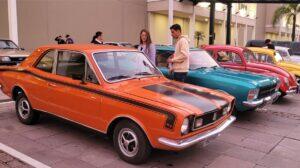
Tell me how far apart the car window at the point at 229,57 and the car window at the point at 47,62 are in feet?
16.0

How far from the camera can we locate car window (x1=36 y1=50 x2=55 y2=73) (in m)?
5.77

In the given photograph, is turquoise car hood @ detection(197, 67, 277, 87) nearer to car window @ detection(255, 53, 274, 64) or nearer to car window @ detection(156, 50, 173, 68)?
car window @ detection(156, 50, 173, 68)

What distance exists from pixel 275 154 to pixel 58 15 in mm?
18261

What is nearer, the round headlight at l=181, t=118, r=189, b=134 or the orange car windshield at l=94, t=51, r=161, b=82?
the round headlight at l=181, t=118, r=189, b=134

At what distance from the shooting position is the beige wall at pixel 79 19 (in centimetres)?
1952

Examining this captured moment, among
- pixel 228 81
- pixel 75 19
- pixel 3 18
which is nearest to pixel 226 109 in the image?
pixel 228 81

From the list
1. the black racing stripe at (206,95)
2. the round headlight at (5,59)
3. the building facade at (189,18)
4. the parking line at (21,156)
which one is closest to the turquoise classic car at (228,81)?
the black racing stripe at (206,95)

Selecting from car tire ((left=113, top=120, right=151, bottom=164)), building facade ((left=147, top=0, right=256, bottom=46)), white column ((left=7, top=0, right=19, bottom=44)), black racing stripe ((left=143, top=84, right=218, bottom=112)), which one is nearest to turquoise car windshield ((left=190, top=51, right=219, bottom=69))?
black racing stripe ((left=143, top=84, right=218, bottom=112))

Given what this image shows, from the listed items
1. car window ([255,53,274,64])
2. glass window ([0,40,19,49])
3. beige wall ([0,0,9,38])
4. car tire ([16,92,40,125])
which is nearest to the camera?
car tire ([16,92,40,125])

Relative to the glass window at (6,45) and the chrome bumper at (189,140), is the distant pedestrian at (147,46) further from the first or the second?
the glass window at (6,45)

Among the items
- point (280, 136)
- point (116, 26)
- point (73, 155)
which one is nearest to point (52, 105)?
point (73, 155)

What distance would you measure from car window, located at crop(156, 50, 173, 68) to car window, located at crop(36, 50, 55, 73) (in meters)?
2.81

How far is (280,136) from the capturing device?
634 centimetres

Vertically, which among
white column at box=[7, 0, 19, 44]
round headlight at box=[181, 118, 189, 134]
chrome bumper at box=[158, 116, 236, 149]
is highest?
white column at box=[7, 0, 19, 44]
